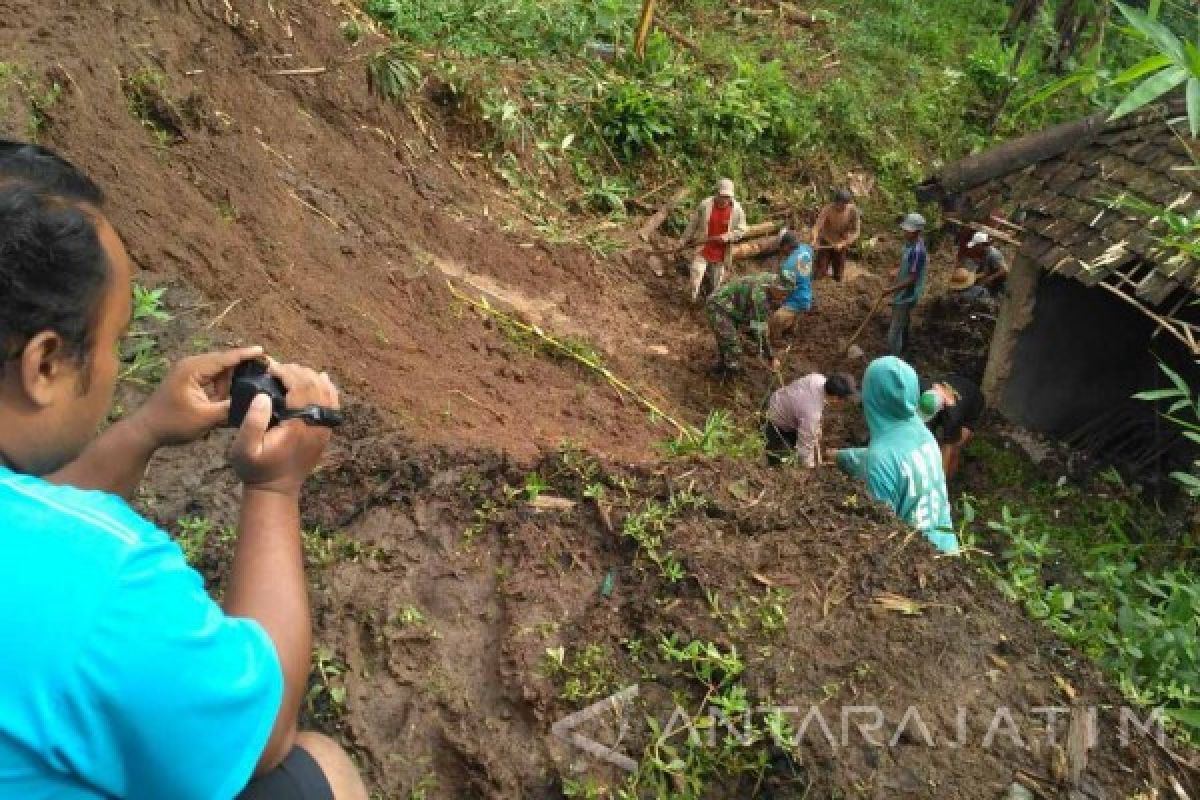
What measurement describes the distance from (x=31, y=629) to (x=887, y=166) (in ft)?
41.3

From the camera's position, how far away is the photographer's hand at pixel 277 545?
71.6 inches

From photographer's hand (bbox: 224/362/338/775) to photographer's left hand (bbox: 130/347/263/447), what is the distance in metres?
0.27

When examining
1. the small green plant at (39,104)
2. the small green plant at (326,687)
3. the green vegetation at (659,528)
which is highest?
the small green plant at (39,104)

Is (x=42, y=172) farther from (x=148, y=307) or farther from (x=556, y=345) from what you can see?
(x=556, y=345)

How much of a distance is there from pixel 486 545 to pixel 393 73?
682 centimetres

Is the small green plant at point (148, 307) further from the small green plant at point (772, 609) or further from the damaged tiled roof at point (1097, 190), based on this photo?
the damaged tiled roof at point (1097, 190)

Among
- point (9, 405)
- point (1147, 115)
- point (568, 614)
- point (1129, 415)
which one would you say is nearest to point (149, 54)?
point (568, 614)

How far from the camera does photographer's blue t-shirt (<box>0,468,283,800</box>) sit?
1.32 m

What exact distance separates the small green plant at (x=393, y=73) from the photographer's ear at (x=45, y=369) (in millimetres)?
8227

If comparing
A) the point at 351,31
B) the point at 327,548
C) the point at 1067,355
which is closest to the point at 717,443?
the point at 327,548

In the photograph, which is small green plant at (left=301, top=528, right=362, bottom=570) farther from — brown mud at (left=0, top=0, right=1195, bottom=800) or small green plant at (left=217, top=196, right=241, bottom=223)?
small green plant at (left=217, top=196, right=241, bottom=223)

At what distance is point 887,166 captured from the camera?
12.7 meters

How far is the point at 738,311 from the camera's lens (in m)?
8.73

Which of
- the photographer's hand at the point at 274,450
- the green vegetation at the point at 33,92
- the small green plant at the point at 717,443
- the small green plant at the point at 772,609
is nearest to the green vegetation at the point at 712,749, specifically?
the small green plant at the point at 772,609
